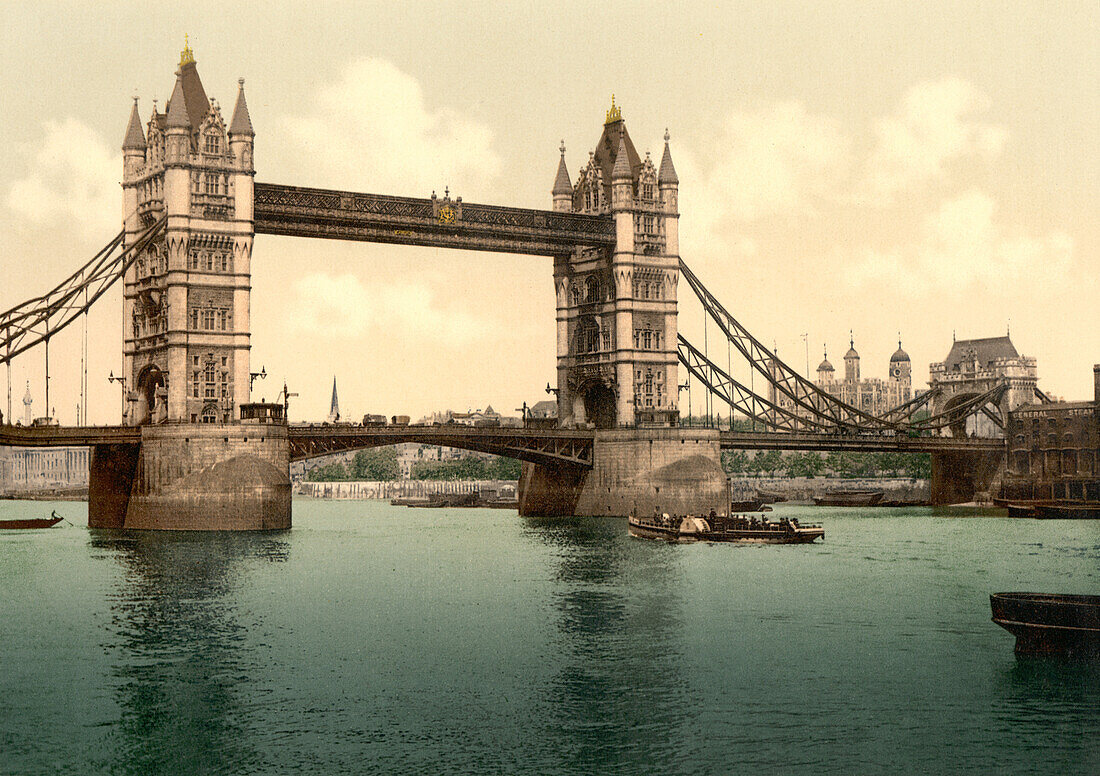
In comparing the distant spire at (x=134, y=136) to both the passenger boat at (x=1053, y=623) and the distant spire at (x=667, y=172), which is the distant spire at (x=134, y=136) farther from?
the passenger boat at (x=1053, y=623)

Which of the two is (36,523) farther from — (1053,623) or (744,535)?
(1053,623)

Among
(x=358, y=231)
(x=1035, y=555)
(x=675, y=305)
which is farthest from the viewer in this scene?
(x=675, y=305)

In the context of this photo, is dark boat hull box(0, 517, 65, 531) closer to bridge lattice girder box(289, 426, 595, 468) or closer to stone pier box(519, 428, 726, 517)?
bridge lattice girder box(289, 426, 595, 468)

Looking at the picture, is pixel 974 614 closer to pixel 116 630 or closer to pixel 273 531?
pixel 116 630

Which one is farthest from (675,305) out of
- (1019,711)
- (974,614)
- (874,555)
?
(1019,711)

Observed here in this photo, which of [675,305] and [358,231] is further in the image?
[675,305]

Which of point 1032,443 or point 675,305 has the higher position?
point 675,305

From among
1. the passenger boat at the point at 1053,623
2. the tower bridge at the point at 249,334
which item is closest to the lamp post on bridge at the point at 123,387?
the tower bridge at the point at 249,334

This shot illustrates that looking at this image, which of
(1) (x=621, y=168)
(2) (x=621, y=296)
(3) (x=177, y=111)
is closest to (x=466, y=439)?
(2) (x=621, y=296)
